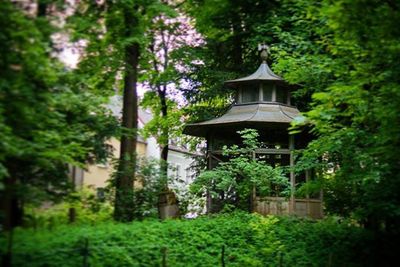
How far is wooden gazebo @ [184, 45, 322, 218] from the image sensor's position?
50.6ft

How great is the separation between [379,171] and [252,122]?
17.9ft

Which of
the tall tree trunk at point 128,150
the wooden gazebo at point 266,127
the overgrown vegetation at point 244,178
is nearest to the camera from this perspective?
the tall tree trunk at point 128,150

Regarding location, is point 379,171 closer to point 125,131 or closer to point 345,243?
point 345,243

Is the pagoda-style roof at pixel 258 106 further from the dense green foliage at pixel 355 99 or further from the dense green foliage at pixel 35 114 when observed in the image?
the dense green foliage at pixel 35 114

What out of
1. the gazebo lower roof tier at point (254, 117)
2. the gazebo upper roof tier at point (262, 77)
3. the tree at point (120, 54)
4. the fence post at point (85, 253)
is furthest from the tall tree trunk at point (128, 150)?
the gazebo upper roof tier at point (262, 77)

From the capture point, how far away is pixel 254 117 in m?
15.6

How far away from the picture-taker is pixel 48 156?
723 cm

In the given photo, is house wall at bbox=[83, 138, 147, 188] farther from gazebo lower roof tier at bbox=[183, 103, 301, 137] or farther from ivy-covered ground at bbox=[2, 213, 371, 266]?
gazebo lower roof tier at bbox=[183, 103, 301, 137]

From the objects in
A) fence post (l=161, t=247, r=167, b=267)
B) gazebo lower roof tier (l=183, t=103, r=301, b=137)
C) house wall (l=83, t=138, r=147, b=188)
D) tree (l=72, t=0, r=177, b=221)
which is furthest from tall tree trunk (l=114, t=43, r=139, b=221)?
gazebo lower roof tier (l=183, t=103, r=301, b=137)

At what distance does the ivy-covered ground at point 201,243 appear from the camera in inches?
305

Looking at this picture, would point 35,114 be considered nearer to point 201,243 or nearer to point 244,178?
point 201,243

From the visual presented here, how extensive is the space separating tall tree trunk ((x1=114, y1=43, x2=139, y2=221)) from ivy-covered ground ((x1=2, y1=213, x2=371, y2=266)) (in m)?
1.02

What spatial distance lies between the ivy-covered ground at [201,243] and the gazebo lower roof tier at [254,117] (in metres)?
3.40

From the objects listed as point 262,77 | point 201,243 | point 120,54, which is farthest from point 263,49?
point 201,243
